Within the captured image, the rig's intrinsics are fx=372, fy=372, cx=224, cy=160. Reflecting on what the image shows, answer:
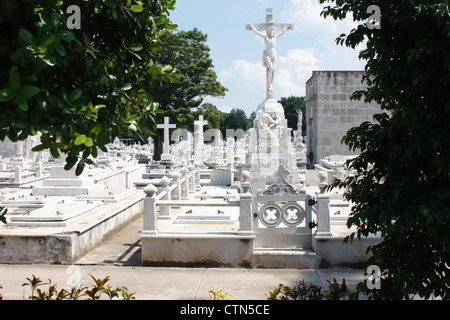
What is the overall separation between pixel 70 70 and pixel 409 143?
8.74 ft

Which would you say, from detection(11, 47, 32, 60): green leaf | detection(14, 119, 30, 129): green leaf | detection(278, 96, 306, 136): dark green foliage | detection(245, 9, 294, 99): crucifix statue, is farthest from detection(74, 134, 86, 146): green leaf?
detection(278, 96, 306, 136): dark green foliage

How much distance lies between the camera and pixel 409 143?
3.00 m

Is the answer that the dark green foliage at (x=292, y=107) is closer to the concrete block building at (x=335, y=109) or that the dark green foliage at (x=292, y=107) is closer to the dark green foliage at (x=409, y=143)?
the concrete block building at (x=335, y=109)

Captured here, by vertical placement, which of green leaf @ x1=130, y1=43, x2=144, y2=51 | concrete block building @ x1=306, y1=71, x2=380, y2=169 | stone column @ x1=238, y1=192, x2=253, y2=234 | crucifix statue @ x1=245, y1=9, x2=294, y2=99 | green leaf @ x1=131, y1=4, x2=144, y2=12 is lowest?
stone column @ x1=238, y1=192, x2=253, y2=234

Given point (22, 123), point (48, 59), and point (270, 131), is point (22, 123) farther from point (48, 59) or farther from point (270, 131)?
point (270, 131)

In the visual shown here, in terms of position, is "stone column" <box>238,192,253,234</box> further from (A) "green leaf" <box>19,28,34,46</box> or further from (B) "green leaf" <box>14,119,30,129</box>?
(A) "green leaf" <box>19,28,34,46</box>

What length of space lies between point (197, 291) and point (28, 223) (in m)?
4.13

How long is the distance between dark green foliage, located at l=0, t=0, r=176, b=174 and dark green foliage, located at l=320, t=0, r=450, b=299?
1.92 m

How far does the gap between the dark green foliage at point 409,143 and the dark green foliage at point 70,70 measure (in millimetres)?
1916

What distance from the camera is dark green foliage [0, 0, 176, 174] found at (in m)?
2.22

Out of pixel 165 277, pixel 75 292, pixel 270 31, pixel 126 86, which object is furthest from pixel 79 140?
pixel 270 31

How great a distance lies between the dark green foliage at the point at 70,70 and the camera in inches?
87.5

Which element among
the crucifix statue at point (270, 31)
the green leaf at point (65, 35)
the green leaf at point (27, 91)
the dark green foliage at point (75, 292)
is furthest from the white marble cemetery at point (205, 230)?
the crucifix statue at point (270, 31)

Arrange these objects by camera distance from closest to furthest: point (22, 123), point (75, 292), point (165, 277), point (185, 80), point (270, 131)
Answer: point (22, 123) → point (75, 292) → point (165, 277) → point (270, 131) → point (185, 80)
